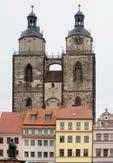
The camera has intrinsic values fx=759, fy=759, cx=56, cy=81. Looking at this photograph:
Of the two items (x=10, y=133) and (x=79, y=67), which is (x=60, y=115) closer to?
(x=10, y=133)

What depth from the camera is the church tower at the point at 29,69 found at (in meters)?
99.5

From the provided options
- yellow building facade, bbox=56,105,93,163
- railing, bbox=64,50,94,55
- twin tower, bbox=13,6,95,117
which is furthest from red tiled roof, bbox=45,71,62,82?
yellow building facade, bbox=56,105,93,163

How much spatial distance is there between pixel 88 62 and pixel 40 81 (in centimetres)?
679

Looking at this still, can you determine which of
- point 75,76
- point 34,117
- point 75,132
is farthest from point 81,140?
point 75,76

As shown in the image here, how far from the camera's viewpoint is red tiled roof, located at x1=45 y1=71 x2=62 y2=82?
10006 centimetres

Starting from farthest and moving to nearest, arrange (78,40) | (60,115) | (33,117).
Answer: (78,40) → (33,117) → (60,115)

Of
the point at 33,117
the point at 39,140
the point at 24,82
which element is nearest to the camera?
the point at 39,140

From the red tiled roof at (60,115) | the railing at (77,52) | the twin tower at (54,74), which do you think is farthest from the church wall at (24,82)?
the red tiled roof at (60,115)

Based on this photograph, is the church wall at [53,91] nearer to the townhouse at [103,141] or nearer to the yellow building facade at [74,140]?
the yellow building facade at [74,140]

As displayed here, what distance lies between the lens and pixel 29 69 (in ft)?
333

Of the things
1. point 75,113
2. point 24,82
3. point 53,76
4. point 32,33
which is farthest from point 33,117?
point 32,33

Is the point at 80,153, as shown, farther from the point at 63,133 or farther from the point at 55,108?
the point at 55,108

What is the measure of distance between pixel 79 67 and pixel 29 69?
6.75 metres

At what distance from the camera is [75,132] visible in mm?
85562
